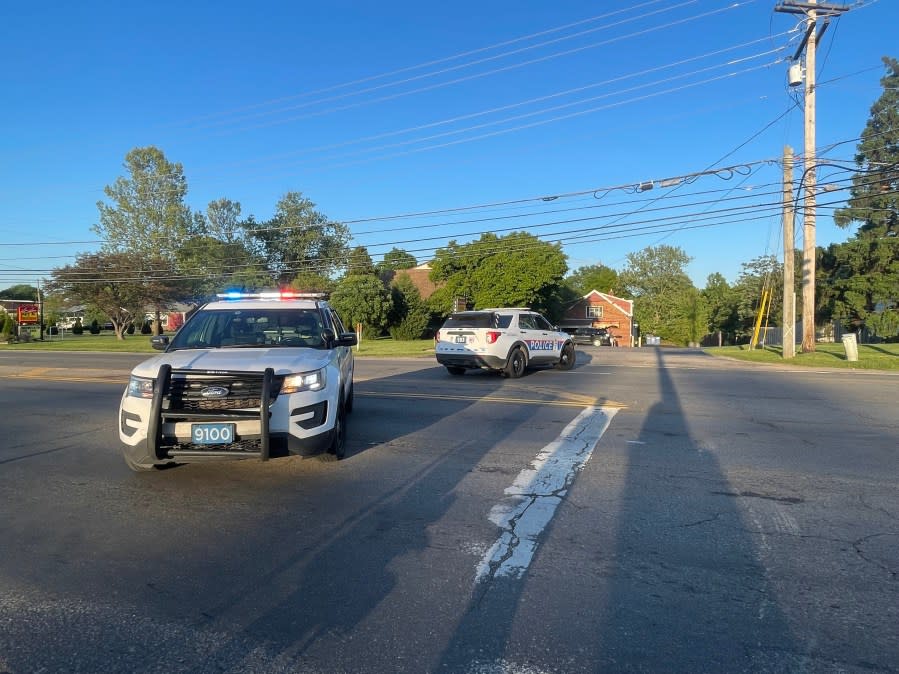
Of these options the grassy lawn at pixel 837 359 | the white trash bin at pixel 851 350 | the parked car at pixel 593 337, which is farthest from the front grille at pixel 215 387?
the parked car at pixel 593 337

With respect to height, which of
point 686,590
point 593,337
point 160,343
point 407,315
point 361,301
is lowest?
point 686,590

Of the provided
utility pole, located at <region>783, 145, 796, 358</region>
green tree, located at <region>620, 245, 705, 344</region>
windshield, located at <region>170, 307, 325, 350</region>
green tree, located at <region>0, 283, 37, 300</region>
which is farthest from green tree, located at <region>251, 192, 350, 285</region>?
green tree, located at <region>0, 283, 37, 300</region>

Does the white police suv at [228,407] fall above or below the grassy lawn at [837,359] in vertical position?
above

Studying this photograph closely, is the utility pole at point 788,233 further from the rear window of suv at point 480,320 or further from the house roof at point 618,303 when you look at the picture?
the house roof at point 618,303

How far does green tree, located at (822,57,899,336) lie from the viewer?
43.4 metres

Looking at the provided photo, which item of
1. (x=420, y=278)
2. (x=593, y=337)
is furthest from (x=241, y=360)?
(x=420, y=278)

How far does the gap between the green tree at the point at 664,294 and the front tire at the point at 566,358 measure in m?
60.8

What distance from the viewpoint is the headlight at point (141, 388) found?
6012 mm

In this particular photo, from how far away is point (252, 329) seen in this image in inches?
309

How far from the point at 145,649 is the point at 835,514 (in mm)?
5072

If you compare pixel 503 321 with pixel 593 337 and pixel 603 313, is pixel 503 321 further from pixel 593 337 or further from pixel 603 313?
pixel 603 313

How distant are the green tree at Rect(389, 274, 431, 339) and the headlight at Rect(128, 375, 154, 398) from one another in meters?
45.2

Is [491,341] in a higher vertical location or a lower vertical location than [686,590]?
higher

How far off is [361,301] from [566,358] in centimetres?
3028
